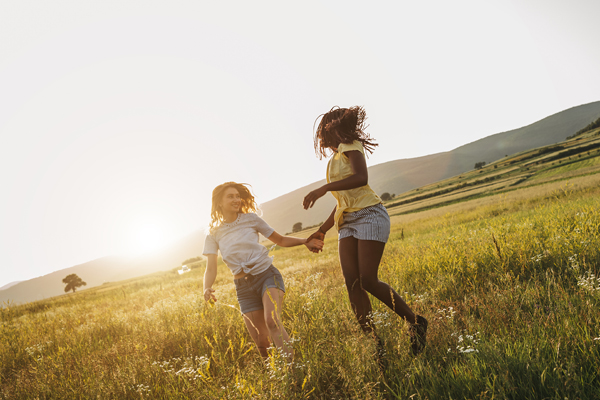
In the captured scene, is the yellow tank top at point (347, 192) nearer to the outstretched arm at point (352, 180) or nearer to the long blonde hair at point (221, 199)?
the outstretched arm at point (352, 180)

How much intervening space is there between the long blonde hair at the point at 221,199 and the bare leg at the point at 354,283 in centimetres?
194

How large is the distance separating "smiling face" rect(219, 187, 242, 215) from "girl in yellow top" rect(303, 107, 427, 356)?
4.34 feet

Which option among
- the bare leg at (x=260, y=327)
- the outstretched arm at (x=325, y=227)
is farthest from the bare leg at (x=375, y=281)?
the bare leg at (x=260, y=327)

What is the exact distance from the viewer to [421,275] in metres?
5.16

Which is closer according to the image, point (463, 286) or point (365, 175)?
point (365, 175)

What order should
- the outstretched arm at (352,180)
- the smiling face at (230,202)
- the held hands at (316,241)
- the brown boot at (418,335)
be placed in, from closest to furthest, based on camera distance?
the brown boot at (418,335), the outstretched arm at (352,180), the held hands at (316,241), the smiling face at (230,202)

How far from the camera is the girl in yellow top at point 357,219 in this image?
2.89 metres

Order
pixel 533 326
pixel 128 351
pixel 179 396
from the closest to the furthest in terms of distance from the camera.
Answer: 1. pixel 533 326
2. pixel 179 396
3. pixel 128 351

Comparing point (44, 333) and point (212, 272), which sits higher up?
point (212, 272)

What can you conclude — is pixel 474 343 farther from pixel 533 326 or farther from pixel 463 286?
pixel 463 286

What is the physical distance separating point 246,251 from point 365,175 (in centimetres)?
182

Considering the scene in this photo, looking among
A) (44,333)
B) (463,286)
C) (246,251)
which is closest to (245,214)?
(246,251)

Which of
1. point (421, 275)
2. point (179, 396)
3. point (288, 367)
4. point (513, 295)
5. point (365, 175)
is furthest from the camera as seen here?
point (421, 275)

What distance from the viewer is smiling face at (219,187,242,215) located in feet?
13.6
